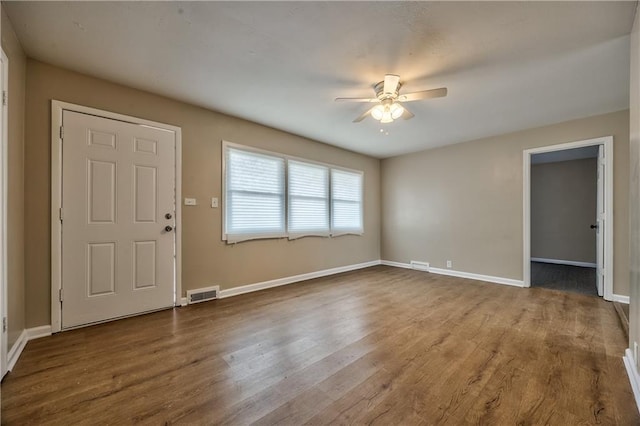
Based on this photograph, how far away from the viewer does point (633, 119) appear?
5.98 ft

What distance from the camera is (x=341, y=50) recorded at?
219 cm

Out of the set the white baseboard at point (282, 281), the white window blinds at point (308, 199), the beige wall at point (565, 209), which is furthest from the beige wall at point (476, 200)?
the beige wall at point (565, 209)

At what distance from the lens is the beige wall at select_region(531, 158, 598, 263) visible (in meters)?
5.95

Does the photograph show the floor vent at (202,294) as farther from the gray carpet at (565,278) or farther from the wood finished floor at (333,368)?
the gray carpet at (565,278)

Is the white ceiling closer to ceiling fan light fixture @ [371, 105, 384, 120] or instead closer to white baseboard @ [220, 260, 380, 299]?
ceiling fan light fixture @ [371, 105, 384, 120]

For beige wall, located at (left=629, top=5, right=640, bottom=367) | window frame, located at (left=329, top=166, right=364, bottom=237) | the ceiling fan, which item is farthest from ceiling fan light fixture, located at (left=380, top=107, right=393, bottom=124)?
window frame, located at (left=329, top=166, right=364, bottom=237)

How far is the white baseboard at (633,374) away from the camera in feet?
5.06

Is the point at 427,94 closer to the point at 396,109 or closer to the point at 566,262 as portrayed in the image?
the point at 396,109

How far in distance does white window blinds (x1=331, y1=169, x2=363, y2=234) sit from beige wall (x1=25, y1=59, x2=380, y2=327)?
8.3 inches

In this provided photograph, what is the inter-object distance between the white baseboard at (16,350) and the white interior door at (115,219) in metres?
0.27

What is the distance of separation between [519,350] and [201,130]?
398 cm

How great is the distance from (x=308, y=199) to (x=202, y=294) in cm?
220

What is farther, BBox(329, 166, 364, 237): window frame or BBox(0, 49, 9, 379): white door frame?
BBox(329, 166, 364, 237): window frame

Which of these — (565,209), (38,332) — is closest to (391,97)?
(38,332)
